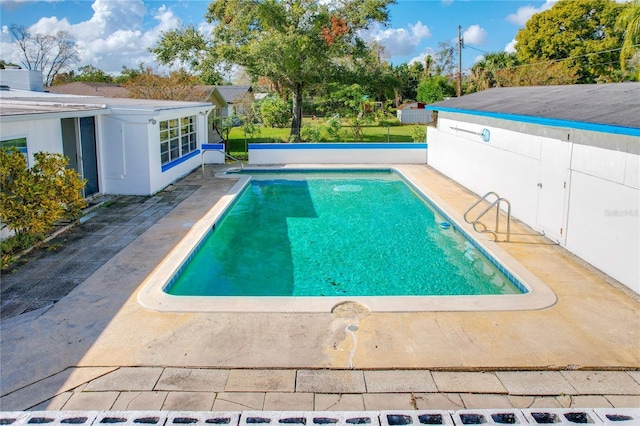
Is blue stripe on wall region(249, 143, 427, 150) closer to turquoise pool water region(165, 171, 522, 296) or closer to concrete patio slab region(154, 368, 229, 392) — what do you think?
turquoise pool water region(165, 171, 522, 296)

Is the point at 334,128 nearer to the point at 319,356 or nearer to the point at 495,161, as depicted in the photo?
the point at 495,161

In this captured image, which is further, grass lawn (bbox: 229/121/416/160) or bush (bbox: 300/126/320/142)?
grass lawn (bbox: 229/121/416/160)

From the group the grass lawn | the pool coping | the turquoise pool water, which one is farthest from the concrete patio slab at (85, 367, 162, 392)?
the grass lawn

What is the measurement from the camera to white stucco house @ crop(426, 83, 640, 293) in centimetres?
684

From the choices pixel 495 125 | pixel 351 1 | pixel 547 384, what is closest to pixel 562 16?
pixel 351 1

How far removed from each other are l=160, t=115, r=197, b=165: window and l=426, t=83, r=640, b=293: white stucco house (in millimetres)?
8741

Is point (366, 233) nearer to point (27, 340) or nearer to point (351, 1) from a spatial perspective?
point (27, 340)

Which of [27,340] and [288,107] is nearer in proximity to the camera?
[27,340]

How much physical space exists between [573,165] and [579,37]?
36359 mm

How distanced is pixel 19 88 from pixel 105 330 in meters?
18.6

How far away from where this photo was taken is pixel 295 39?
21.3 m

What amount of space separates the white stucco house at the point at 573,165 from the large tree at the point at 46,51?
45.4m

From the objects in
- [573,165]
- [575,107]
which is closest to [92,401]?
[573,165]

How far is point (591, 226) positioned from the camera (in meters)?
7.66
